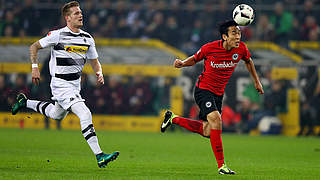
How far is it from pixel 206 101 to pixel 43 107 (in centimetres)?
262

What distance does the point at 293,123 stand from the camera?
22906mm

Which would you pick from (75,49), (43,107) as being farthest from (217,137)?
(43,107)

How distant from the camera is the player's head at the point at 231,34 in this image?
999 cm

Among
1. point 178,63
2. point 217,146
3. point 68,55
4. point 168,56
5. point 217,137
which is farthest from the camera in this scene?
point 168,56

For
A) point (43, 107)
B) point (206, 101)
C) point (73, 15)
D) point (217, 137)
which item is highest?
point (73, 15)

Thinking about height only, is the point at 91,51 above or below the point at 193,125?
above

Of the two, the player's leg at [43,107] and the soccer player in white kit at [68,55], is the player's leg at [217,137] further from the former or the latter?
the player's leg at [43,107]

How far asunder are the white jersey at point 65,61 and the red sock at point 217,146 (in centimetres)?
202

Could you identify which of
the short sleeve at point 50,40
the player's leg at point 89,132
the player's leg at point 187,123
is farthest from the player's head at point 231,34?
the short sleeve at point 50,40

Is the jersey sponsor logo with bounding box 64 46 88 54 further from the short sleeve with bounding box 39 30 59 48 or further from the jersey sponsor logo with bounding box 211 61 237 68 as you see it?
the jersey sponsor logo with bounding box 211 61 237 68

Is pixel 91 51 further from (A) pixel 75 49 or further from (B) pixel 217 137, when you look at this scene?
(B) pixel 217 137

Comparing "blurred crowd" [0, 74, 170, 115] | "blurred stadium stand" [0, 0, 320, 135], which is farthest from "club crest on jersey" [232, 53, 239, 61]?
"blurred crowd" [0, 74, 170, 115]

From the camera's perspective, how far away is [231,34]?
10000mm

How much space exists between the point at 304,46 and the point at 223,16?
3.19 m
